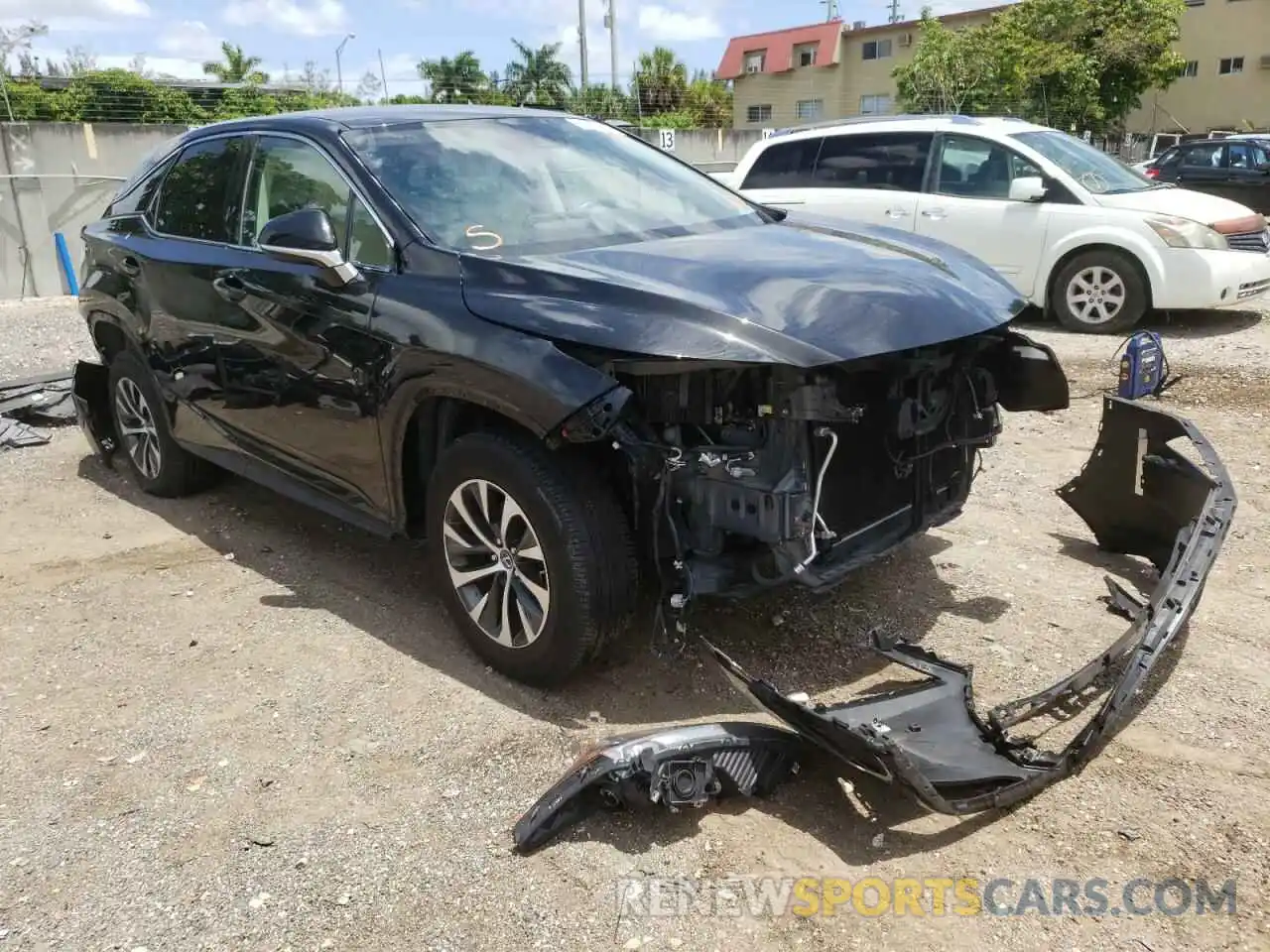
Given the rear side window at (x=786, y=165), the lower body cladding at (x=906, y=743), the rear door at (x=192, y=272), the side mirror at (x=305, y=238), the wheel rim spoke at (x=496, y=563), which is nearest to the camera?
the lower body cladding at (x=906, y=743)

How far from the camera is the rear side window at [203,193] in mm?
4566

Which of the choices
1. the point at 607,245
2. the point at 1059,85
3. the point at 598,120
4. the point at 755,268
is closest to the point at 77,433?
the point at 598,120

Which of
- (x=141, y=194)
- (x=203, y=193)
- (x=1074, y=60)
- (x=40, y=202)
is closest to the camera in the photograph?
(x=203, y=193)

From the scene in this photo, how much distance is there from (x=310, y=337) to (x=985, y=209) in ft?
22.8

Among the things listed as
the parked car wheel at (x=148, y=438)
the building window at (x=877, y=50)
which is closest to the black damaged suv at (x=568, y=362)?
the parked car wheel at (x=148, y=438)

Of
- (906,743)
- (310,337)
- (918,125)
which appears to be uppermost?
(918,125)

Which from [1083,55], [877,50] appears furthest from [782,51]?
[1083,55]

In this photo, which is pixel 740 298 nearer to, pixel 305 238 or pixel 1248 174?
pixel 305 238

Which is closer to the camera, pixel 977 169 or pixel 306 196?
pixel 306 196

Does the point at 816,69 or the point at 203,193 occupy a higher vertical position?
the point at 816,69

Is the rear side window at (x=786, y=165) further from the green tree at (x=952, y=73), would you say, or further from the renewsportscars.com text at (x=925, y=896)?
the green tree at (x=952, y=73)

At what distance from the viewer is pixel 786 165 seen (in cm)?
1006

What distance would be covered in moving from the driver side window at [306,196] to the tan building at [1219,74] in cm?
4078

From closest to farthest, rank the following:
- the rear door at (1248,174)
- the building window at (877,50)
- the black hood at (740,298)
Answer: the black hood at (740,298) → the rear door at (1248,174) → the building window at (877,50)
